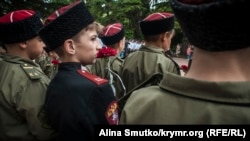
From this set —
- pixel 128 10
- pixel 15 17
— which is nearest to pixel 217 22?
pixel 15 17

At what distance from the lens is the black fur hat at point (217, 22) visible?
1.04 metres

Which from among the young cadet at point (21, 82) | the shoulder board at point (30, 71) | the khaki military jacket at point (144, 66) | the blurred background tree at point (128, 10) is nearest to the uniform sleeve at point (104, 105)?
the young cadet at point (21, 82)

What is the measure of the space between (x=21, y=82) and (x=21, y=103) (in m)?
0.20

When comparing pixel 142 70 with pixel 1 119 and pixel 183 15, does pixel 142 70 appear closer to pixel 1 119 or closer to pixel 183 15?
pixel 1 119

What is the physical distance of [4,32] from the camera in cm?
296

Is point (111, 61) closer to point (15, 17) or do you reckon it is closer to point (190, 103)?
point (15, 17)

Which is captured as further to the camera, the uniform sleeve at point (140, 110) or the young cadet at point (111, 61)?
the young cadet at point (111, 61)

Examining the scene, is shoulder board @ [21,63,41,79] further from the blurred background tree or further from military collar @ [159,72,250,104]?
the blurred background tree

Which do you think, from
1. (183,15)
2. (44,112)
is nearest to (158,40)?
(44,112)

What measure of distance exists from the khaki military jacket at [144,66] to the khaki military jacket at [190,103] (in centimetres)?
288

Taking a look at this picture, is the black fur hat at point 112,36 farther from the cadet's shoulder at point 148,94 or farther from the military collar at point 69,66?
the cadet's shoulder at point 148,94

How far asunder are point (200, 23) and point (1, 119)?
7.12ft

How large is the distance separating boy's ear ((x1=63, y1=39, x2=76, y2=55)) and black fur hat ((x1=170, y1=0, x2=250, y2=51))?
150cm

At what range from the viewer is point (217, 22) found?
3.54 feet
